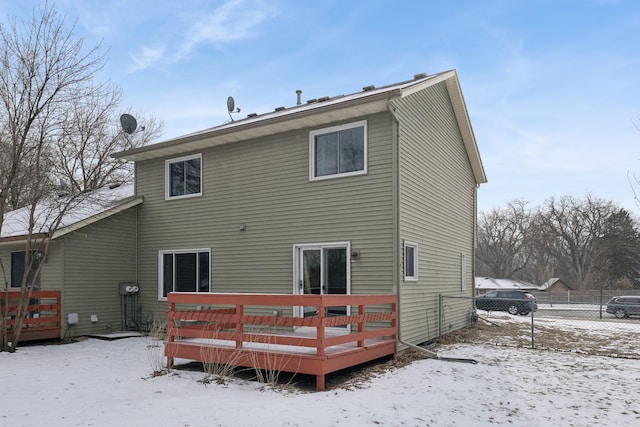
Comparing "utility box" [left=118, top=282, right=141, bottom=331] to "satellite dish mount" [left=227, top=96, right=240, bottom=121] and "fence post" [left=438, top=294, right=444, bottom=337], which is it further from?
"fence post" [left=438, top=294, right=444, bottom=337]

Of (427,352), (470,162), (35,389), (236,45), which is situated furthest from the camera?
Answer: (470,162)

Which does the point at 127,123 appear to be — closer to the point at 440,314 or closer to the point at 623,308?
the point at 440,314

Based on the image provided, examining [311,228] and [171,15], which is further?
[171,15]

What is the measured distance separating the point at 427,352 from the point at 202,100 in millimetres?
12136

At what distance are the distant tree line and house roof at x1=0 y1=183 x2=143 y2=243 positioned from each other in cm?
4147

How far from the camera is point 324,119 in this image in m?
9.59

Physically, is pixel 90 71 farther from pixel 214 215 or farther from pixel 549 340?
pixel 549 340

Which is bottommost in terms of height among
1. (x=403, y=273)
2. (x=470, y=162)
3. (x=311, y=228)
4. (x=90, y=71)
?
(x=403, y=273)

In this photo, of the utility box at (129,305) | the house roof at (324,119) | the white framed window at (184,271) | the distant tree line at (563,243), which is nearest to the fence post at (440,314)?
the house roof at (324,119)

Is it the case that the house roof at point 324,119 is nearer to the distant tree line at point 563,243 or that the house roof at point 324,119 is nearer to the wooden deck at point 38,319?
the wooden deck at point 38,319

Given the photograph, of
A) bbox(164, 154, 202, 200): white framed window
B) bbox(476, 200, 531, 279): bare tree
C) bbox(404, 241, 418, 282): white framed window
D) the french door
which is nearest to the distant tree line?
bbox(476, 200, 531, 279): bare tree

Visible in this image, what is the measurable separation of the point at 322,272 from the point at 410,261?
1779 millimetres

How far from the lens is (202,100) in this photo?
1702cm

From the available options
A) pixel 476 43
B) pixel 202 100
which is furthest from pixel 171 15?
pixel 476 43
